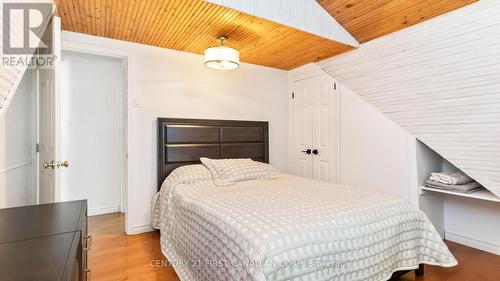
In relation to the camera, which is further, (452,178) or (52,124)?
(452,178)

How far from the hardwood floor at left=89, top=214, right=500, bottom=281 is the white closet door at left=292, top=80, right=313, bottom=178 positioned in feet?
6.15

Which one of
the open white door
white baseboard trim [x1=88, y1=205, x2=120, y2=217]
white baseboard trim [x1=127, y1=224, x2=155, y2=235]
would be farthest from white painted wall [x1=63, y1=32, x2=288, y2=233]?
white baseboard trim [x1=88, y1=205, x2=120, y2=217]

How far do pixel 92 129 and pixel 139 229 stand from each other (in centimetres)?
168

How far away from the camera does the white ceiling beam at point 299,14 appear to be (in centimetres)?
217

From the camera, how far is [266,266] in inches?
45.4

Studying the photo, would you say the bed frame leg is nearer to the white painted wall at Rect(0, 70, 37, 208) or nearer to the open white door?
the open white door

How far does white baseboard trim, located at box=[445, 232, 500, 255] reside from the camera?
2470mm

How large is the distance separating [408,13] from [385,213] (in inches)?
69.3

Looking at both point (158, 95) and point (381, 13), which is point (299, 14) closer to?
point (381, 13)

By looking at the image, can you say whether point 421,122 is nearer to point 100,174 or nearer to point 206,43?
point 206,43

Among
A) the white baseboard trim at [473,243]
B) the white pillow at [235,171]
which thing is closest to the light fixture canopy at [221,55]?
the white pillow at [235,171]

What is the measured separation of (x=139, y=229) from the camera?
9.60 ft

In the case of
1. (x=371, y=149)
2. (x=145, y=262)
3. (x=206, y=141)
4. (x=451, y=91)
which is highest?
(x=451, y=91)

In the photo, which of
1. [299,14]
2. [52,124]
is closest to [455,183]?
[299,14]
